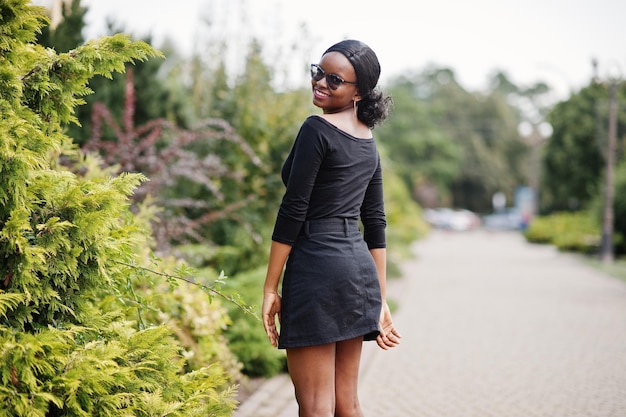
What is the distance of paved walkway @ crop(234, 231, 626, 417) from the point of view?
5.00 m

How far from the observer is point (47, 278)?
245 centimetres

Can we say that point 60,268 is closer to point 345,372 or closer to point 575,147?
point 345,372

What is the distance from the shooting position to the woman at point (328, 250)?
2.56 meters

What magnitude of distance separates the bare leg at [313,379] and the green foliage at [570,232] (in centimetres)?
2157

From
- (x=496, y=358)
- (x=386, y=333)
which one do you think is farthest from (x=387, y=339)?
(x=496, y=358)

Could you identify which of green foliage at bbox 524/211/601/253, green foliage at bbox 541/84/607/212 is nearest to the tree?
green foliage at bbox 541/84/607/212

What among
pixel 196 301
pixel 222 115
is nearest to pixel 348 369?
pixel 196 301

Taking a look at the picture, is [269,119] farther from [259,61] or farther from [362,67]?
[362,67]

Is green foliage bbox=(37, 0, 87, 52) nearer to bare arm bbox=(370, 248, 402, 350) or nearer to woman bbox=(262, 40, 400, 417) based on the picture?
woman bbox=(262, 40, 400, 417)

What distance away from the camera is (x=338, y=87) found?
268 centimetres

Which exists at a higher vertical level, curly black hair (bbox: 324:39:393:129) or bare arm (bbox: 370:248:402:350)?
curly black hair (bbox: 324:39:393:129)

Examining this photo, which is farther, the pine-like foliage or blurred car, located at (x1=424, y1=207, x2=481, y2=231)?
blurred car, located at (x1=424, y1=207, x2=481, y2=231)

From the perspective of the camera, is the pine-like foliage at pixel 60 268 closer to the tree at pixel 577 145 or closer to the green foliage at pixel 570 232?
the green foliage at pixel 570 232

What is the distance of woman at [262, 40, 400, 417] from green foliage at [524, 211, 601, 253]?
21394 mm
